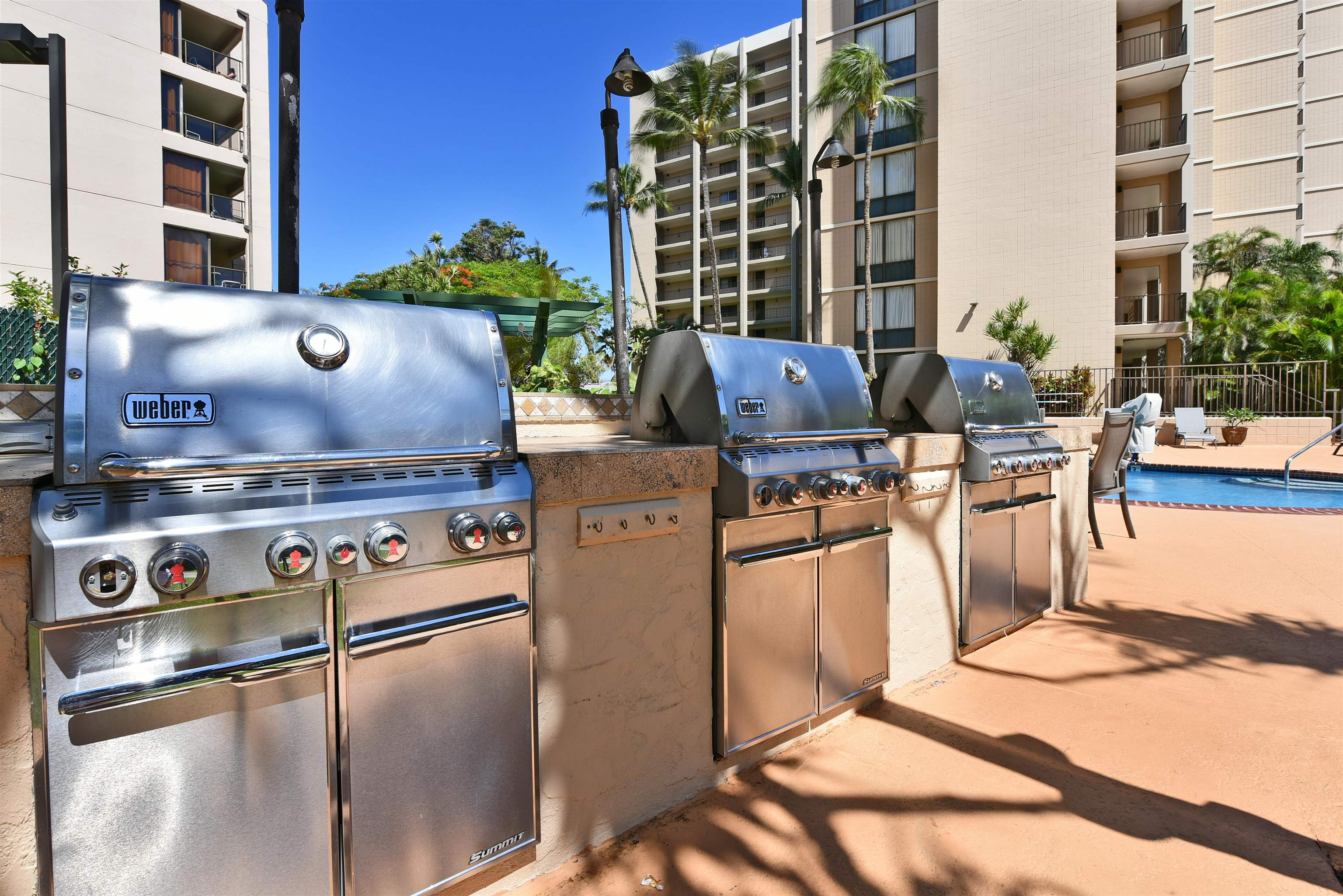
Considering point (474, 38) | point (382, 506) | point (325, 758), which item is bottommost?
point (325, 758)

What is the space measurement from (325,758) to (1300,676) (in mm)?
4140

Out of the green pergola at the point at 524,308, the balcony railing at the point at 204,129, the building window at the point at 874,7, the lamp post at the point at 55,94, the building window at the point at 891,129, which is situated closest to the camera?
the lamp post at the point at 55,94

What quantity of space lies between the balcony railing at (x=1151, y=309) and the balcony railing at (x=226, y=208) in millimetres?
26880

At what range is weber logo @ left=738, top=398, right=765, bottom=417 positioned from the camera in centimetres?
225

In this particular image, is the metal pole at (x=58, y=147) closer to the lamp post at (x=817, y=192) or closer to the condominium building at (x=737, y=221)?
the lamp post at (x=817, y=192)

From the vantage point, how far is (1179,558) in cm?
537

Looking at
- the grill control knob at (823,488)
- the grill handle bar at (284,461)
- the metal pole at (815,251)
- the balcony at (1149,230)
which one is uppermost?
the balcony at (1149,230)

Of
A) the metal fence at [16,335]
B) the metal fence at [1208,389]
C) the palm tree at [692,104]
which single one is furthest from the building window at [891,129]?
the metal fence at [16,335]

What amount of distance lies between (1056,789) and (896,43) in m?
27.7

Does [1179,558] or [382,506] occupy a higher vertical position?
[382,506]

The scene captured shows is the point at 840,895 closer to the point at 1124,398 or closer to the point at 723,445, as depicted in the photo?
the point at 723,445

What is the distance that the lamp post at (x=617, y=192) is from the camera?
4598mm

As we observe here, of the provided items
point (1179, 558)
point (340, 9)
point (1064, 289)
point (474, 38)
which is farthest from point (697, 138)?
point (1179, 558)

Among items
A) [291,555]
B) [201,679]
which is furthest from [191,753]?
[291,555]
